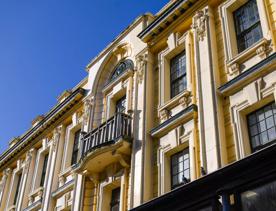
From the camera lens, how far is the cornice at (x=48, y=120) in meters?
21.4

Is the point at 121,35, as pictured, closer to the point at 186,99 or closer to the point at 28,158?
the point at 186,99

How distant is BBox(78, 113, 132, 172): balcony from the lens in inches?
612

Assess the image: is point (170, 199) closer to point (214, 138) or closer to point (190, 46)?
point (214, 138)

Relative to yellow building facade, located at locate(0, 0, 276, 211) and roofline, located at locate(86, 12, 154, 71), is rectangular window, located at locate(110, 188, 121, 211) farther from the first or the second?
roofline, located at locate(86, 12, 154, 71)

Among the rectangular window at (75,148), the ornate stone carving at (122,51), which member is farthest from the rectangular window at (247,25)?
the rectangular window at (75,148)

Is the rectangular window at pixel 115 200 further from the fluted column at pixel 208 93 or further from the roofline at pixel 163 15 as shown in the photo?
the roofline at pixel 163 15

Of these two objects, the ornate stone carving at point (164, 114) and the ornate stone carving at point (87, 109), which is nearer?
the ornate stone carving at point (164, 114)

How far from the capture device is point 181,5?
16391mm

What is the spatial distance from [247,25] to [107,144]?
6.35m

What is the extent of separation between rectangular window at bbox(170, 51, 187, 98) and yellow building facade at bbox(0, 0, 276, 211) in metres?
0.05

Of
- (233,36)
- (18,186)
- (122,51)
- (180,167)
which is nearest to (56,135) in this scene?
(18,186)

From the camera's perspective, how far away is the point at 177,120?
46.6ft

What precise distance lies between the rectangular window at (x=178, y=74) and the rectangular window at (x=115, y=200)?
4.15m

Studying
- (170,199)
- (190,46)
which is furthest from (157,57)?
(170,199)
